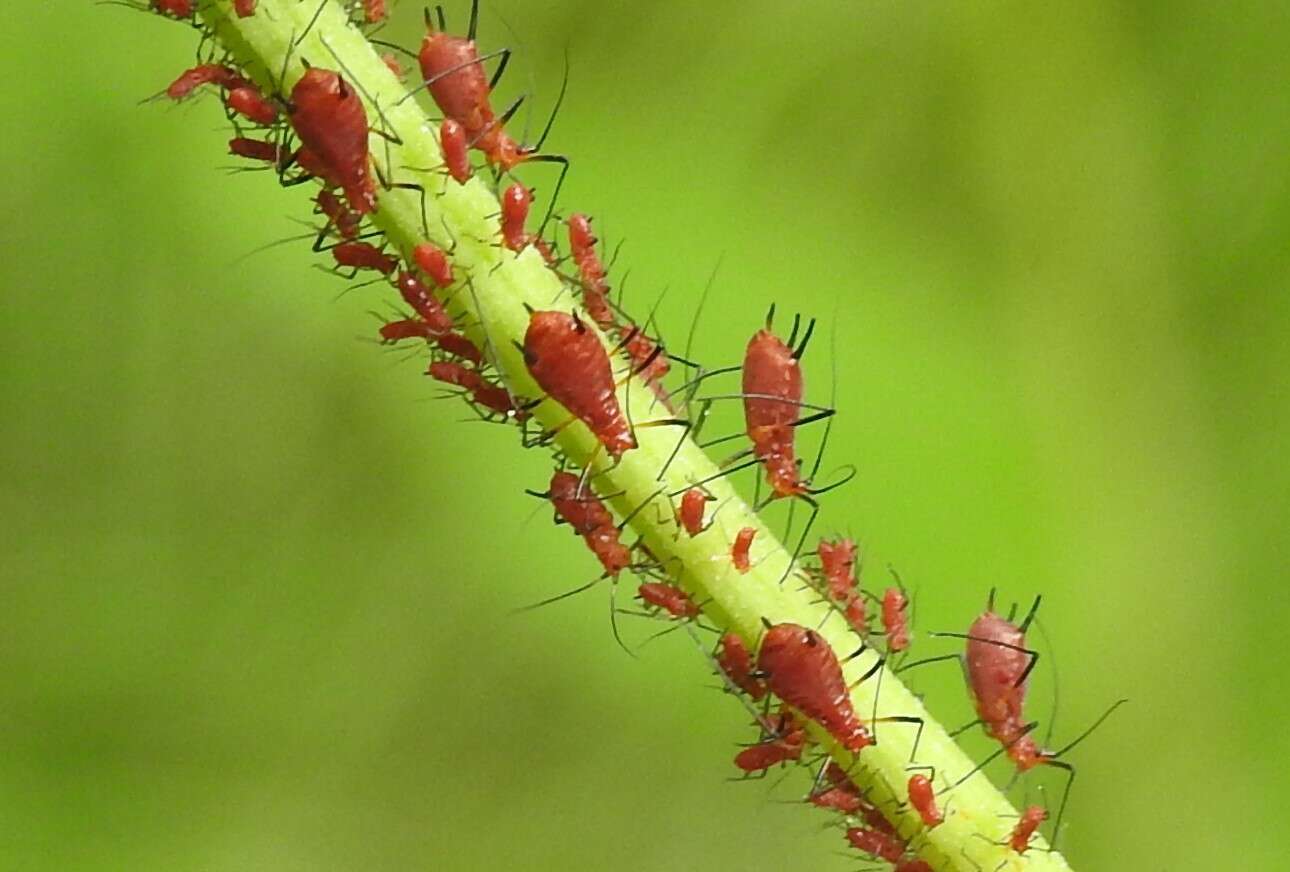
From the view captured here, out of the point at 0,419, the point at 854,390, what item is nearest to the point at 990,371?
the point at 854,390

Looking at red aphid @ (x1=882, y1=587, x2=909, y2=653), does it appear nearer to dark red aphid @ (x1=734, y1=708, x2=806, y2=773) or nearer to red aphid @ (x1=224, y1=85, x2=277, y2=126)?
dark red aphid @ (x1=734, y1=708, x2=806, y2=773)

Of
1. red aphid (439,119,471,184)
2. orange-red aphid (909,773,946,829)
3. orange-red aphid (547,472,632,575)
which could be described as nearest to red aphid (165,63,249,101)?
red aphid (439,119,471,184)

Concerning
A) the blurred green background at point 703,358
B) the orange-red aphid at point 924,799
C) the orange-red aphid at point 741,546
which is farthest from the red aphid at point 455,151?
the blurred green background at point 703,358

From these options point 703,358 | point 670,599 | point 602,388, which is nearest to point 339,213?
point 602,388

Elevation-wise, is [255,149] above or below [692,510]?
above

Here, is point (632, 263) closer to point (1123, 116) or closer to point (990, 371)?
point (990, 371)

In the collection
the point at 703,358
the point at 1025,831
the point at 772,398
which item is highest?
the point at 703,358

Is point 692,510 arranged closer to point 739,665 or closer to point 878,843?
point 739,665
